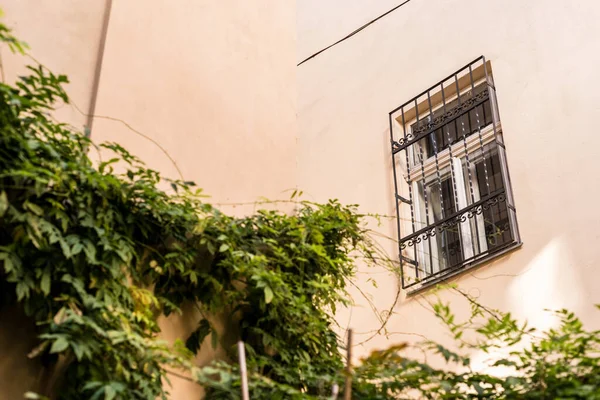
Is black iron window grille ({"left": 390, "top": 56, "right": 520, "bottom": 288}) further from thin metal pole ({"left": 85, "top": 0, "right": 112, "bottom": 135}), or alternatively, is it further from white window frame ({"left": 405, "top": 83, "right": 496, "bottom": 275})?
thin metal pole ({"left": 85, "top": 0, "right": 112, "bottom": 135})

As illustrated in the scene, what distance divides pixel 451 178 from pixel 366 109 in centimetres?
115

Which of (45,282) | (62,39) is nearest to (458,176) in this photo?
(62,39)

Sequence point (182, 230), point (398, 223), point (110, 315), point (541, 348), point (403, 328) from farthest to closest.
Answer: point (398, 223)
point (403, 328)
point (182, 230)
point (541, 348)
point (110, 315)

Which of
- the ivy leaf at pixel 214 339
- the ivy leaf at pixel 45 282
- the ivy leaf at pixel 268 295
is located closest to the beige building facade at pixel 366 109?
the ivy leaf at pixel 214 339

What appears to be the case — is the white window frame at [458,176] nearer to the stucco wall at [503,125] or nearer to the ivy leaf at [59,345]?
the stucco wall at [503,125]

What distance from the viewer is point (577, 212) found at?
13.9ft

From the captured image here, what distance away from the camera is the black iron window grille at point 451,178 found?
477 cm

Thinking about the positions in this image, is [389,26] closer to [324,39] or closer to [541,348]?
[324,39]

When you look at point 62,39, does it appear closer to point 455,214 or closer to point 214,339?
point 214,339

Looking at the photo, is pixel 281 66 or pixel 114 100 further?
pixel 281 66

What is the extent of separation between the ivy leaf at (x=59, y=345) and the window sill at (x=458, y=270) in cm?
305

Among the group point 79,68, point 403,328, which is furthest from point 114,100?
point 403,328

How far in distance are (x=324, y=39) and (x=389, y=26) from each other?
0.88 m

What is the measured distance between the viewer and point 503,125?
194 inches
